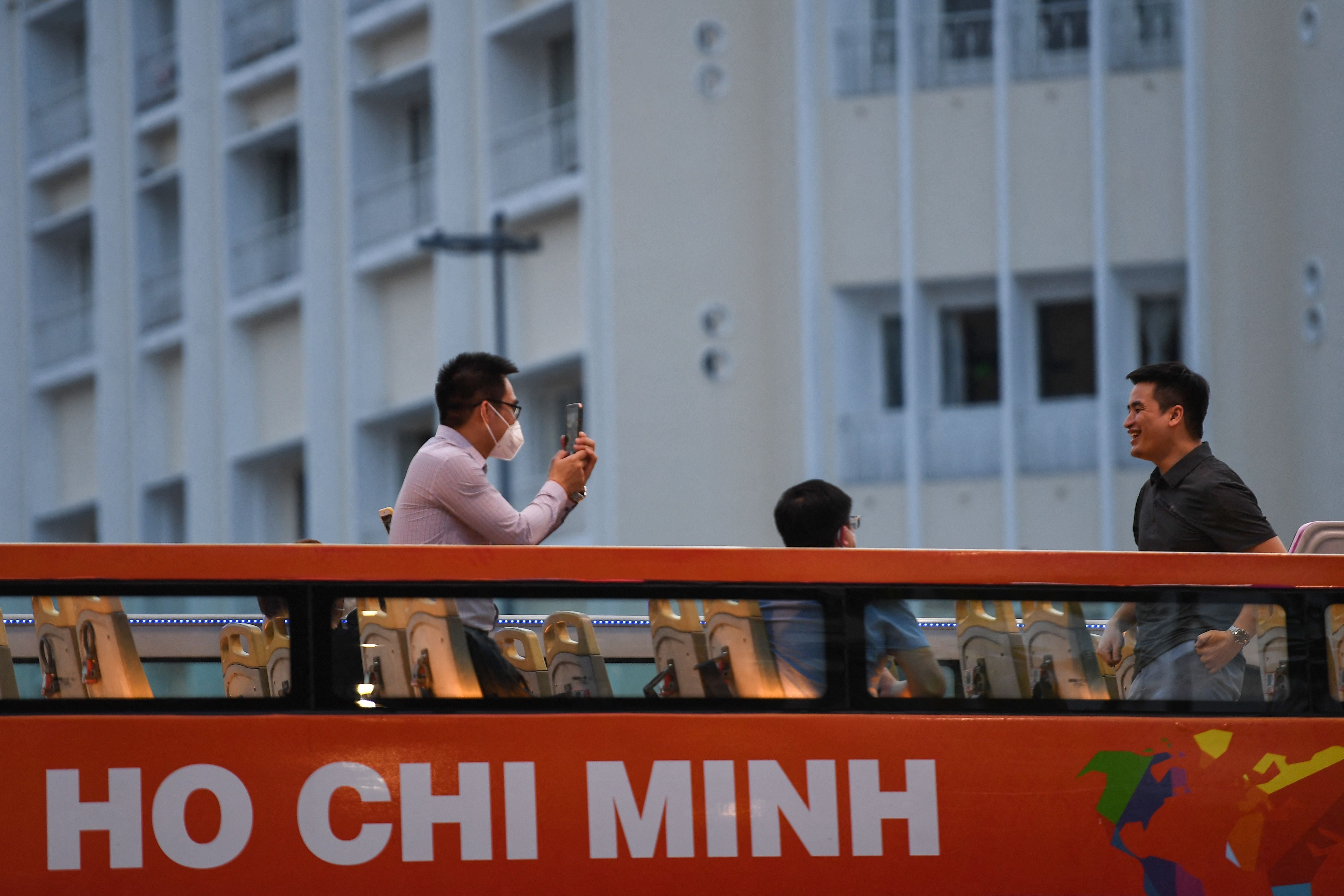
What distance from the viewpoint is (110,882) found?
21.0 ft

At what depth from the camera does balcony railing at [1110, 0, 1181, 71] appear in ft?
78.2

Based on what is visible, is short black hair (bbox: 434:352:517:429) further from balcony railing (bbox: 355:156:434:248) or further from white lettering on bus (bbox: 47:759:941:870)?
balcony railing (bbox: 355:156:434:248)

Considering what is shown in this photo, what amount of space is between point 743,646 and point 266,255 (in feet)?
92.9

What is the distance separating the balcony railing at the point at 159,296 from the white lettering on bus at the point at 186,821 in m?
30.5

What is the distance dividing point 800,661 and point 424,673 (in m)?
1.28

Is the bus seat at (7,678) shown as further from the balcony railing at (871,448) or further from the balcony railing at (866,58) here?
the balcony railing at (866,58)

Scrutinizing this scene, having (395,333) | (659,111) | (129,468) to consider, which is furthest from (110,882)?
(129,468)

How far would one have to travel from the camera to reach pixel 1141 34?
2392 centimetres

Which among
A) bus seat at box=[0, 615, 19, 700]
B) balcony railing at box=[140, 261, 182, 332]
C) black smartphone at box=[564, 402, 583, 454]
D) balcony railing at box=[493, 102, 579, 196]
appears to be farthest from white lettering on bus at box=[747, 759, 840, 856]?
balcony railing at box=[140, 261, 182, 332]

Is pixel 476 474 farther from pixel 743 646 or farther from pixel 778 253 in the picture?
pixel 778 253

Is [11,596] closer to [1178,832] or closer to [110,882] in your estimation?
[110,882]

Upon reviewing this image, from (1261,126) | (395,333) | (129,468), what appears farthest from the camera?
(129,468)

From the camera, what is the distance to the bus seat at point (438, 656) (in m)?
6.56

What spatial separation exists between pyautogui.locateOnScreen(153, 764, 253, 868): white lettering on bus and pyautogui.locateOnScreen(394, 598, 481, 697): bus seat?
0.69 metres
